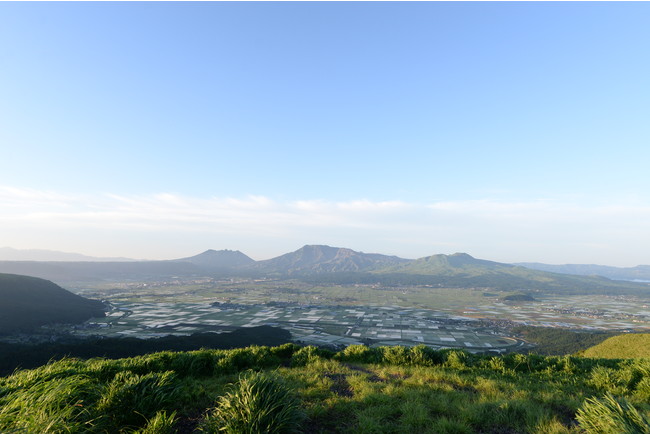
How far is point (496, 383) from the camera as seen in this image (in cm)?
1129

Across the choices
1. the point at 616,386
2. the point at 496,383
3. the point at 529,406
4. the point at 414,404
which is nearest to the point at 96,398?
the point at 414,404

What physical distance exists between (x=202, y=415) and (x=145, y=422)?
1487 millimetres

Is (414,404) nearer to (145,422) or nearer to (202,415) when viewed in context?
(202,415)

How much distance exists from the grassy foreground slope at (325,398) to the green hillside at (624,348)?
1709cm

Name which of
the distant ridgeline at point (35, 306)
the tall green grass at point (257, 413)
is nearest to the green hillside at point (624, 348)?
the tall green grass at point (257, 413)

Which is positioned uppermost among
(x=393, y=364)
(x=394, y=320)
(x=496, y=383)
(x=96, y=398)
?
(x=96, y=398)

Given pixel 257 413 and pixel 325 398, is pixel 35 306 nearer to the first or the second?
pixel 325 398

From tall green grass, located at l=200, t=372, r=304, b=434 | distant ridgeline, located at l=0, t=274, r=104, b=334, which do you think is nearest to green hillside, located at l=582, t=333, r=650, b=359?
tall green grass, located at l=200, t=372, r=304, b=434

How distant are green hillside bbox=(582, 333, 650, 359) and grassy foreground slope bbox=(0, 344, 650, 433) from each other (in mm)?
17091

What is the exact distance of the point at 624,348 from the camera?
27.8 metres

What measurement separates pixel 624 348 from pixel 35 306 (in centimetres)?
21311

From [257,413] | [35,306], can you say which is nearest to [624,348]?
[257,413]

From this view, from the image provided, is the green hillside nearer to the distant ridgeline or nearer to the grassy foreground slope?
the grassy foreground slope

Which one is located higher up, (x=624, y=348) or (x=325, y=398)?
(x=325, y=398)
